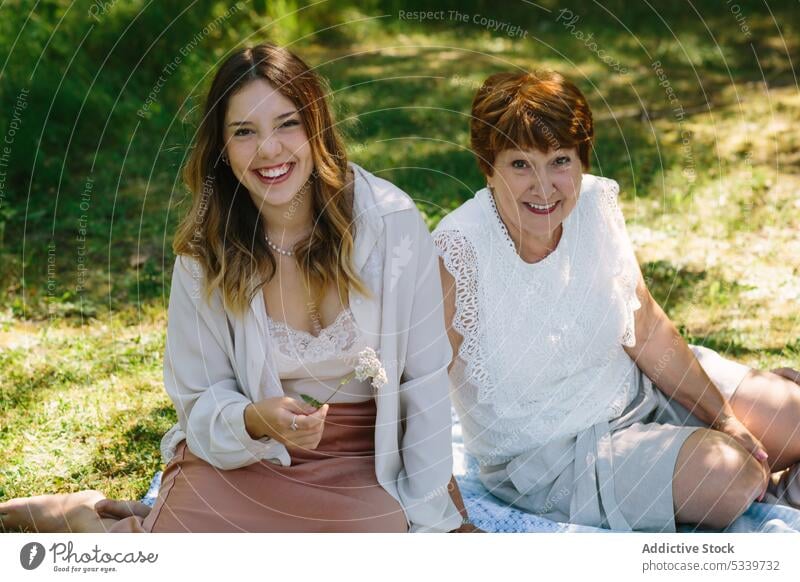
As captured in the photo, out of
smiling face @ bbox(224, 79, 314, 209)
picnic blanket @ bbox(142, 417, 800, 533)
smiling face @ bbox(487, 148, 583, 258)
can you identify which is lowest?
picnic blanket @ bbox(142, 417, 800, 533)

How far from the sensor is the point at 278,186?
3.27m

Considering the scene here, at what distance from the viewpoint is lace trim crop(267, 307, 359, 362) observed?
3369mm

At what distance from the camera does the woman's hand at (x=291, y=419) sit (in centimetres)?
311

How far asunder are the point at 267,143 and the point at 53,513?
1.38 m

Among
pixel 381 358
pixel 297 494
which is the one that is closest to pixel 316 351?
pixel 381 358

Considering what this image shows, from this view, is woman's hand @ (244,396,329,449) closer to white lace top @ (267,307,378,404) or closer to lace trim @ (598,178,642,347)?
white lace top @ (267,307,378,404)

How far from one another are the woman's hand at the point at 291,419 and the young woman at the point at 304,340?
6 cm

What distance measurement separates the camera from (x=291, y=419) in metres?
3.12

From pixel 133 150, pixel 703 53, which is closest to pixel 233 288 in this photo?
pixel 133 150

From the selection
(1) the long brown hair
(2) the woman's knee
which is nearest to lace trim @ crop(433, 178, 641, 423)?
(2) the woman's knee

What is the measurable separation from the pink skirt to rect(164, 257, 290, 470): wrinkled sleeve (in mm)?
52

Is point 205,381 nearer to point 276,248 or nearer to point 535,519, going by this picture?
point 276,248
